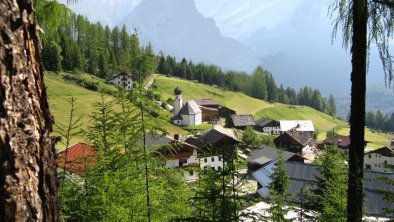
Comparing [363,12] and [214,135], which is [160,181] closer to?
[363,12]

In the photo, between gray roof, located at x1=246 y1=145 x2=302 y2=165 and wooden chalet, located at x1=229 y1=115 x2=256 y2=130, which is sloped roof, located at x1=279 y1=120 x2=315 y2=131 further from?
gray roof, located at x1=246 y1=145 x2=302 y2=165

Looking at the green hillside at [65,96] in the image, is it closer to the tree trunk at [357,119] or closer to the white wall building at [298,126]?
the white wall building at [298,126]

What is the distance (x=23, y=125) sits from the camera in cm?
249

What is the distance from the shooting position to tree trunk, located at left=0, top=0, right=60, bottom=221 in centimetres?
237

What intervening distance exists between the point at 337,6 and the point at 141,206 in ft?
15.0

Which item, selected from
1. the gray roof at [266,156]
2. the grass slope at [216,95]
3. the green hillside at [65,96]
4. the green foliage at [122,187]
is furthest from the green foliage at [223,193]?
the grass slope at [216,95]

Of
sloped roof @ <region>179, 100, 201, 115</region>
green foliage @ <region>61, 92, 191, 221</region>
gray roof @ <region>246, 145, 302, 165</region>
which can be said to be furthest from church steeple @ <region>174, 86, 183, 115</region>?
green foliage @ <region>61, 92, 191, 221</region>

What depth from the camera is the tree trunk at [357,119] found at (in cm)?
704

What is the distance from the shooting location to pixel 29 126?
2.54m

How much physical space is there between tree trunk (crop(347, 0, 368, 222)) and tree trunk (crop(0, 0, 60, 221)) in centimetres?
572

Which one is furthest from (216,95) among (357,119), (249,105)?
(357,119)

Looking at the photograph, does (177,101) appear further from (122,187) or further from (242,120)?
(122,187)

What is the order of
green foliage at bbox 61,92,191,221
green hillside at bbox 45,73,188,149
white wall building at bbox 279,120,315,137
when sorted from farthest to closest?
white wall building at bbox 279,120,315,137 < green hillside at bbox 45,73,188,149 < green foliage at bbox 61,92,191,221

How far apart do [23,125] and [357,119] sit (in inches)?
238
